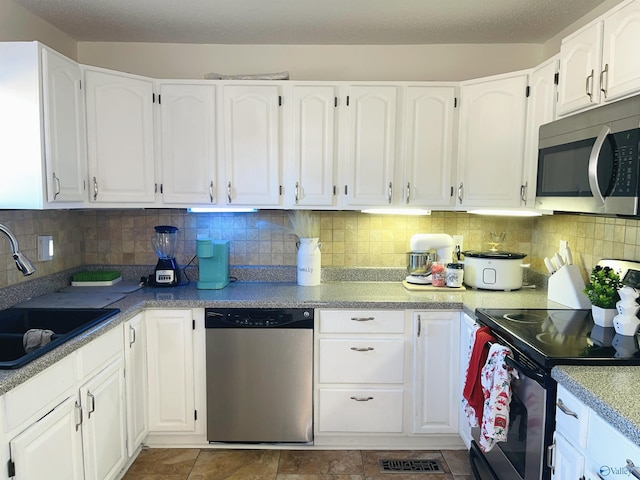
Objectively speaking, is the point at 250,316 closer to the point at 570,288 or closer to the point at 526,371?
the point at 526,371

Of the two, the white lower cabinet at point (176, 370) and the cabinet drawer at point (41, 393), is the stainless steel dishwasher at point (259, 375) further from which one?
the cabinet drawer at point (41, 393)

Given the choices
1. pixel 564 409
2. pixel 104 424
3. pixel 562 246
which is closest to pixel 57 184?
pixel 104 424

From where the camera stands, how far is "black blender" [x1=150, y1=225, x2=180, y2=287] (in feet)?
9.23

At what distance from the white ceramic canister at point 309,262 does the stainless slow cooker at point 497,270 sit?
0.95 m

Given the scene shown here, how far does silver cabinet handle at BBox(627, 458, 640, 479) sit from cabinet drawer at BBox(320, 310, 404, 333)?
1.40 metres

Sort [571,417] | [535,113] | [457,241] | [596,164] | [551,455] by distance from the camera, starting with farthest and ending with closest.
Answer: [457,241] → [535,113] → [596,164] → [551,455] → [571,417]

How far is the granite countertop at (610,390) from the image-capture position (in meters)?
1.17

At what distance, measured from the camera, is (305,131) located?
269 centimetres

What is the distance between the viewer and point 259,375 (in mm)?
2498

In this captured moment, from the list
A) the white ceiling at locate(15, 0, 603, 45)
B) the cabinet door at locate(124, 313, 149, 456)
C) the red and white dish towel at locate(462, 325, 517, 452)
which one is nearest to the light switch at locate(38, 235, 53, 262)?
the cabinet door at locate(124, 313, 149, 456)

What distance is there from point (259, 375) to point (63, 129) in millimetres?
1601

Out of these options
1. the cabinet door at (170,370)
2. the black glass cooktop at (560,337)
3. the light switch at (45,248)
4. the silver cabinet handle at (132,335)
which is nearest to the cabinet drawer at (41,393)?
the silver cabinet handle at (132,335)

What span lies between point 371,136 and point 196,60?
1.25 metres

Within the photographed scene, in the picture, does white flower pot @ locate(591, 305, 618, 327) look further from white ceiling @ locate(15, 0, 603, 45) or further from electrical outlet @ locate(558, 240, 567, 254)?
white ceiling @ locate(15, 0, 603, 45)
